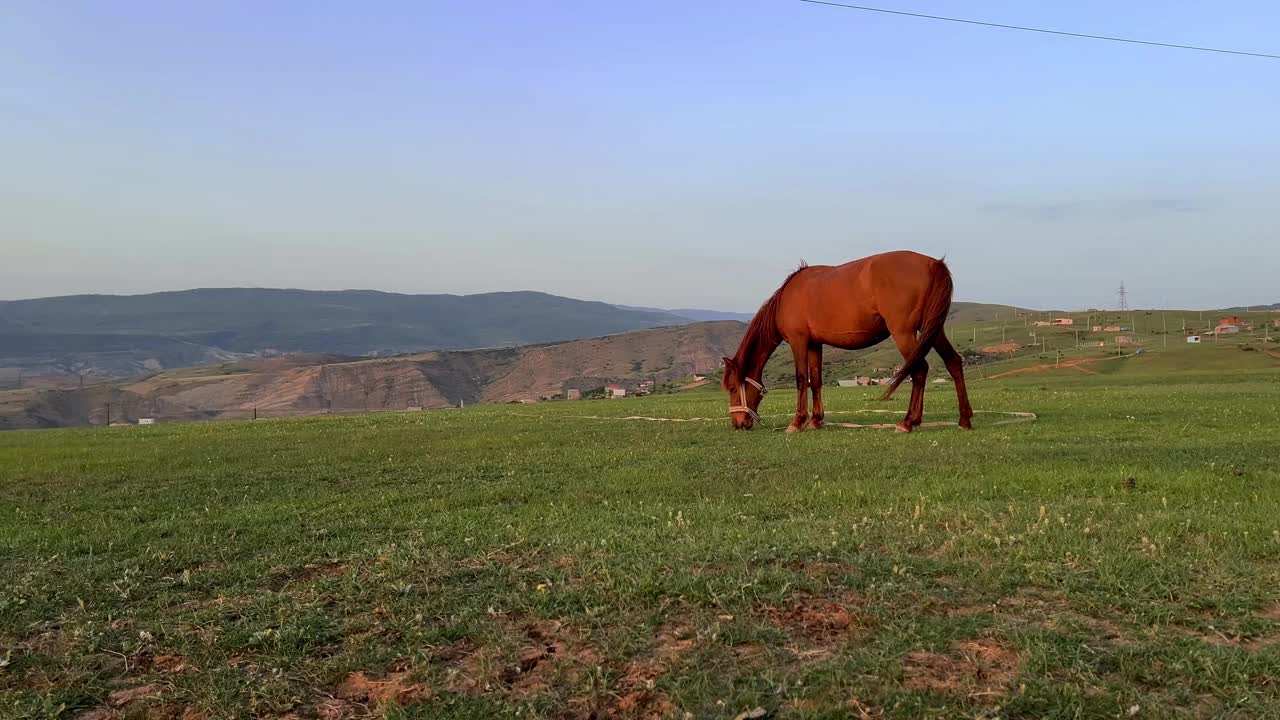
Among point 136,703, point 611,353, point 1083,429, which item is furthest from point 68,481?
point 611,353

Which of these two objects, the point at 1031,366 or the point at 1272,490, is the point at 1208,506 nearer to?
the point at 1272,490

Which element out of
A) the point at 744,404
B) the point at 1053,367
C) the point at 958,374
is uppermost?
the point at 958,374

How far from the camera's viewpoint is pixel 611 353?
141500 mm

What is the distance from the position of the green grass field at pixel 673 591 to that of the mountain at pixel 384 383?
74.2m

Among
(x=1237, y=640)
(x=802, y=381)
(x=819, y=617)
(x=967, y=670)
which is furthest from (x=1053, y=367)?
(x=967, y=670)

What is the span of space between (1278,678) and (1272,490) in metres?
5.50

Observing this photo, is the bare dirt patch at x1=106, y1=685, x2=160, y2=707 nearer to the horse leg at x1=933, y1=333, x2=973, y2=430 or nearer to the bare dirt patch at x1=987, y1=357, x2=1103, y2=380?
the horse leg at x1=933, y1=333, x2=973, y2=430

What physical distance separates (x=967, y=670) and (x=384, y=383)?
120 m

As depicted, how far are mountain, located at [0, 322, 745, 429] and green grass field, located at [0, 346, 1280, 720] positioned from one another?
74189mm

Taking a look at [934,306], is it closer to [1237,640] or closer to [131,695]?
[1237,640]

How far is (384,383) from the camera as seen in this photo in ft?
385

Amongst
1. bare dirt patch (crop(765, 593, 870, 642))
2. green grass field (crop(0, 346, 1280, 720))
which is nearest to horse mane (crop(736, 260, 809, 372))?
green grass field (crop(0, 346, 1280, 720))

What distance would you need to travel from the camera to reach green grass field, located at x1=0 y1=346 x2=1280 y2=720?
4090 millimetres

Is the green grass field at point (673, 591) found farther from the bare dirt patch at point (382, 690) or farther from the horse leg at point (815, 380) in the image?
the horse leg at point (815, 380)
